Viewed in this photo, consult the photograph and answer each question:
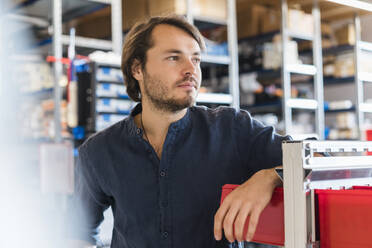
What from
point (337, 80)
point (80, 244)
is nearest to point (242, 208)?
point (80, 244)

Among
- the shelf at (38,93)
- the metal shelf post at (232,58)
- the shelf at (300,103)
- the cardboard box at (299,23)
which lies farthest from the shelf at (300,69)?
the shelf at (38,93)

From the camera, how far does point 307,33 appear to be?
6.30m

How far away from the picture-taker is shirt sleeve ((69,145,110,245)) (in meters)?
1.58

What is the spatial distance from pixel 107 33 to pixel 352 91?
14.2ft

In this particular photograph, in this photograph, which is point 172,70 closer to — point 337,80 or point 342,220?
point 342,220

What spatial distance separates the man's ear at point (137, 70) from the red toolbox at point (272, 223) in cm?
110

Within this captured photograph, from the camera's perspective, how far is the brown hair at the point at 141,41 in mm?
1742

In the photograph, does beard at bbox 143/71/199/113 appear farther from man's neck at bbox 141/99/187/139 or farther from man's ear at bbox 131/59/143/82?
man's ear at bbox 131/59/143/82

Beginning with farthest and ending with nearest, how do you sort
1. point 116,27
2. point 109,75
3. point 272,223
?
1. point 116,27
2. point 109,75
3. point 272,223

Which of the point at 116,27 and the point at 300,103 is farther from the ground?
the point at 116,27

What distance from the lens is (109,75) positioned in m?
3.90

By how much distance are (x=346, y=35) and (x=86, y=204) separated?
21.1 ft

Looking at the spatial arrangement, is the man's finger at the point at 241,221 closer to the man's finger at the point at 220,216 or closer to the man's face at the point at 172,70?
the man's finger at the point at 220,216

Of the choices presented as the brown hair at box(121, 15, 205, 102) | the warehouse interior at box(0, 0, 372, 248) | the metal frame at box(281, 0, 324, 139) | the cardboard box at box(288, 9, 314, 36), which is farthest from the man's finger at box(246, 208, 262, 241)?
the cardboard box at box(288, 9, 314, 36)
